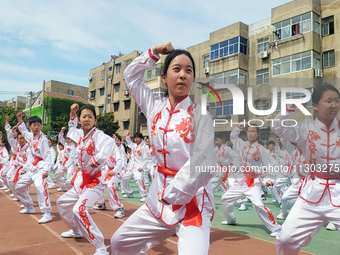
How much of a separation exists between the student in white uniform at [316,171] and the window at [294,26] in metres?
19.0

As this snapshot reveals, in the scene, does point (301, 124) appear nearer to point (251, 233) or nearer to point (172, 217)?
point (172, 217)

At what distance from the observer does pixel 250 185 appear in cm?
593

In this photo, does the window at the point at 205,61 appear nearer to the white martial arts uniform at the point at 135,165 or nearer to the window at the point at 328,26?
the window at the point at 328,26

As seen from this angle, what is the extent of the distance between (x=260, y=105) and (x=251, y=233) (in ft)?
11.0

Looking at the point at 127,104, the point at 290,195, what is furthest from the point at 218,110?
the point at 127,104

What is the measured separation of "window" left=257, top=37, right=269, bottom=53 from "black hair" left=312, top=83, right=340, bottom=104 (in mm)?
20419

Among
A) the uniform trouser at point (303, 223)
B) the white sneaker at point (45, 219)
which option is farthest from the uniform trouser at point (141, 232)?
the white sneaker at point (45, 219)

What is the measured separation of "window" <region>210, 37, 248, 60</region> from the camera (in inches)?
909

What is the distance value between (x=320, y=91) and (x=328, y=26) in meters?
19.8

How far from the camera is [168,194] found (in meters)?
2.13

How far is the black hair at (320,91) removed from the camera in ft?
10.6

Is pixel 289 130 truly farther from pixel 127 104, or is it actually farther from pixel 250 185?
pixel 127 104

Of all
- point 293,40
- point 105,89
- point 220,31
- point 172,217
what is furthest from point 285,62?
point 105,89

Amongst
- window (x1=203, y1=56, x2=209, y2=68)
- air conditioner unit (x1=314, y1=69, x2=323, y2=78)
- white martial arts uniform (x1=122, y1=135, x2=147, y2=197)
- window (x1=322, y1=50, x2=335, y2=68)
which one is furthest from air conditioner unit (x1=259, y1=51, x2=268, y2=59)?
white martial arts uniform (x1=122, y1=135, x2=147, y2=197)
